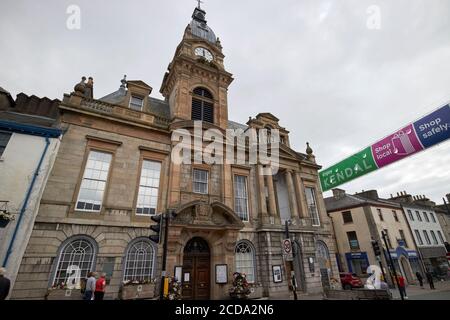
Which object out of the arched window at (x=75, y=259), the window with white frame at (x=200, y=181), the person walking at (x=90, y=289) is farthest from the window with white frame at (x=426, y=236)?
the arched window at (x=75, y=259)

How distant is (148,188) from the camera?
12.5 m

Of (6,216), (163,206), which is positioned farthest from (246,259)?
(6,216)

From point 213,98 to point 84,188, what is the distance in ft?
36.6

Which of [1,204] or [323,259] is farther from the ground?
[1,204]

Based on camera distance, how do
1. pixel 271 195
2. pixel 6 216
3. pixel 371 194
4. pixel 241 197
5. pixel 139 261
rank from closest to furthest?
1. pixel 6 216
2. pixel 139 261
3. pixel 241 197
4. pixel 271 195
5. pixel 371 194

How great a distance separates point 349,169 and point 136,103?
13448 millimetres

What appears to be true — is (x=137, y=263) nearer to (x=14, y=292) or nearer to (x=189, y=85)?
(x=14, y=292)

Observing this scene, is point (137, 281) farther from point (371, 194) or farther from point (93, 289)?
point (371, 194)

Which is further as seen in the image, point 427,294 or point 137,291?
point 427,294

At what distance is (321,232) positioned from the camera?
17656 mm

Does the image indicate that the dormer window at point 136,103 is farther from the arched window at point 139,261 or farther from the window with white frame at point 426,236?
the window with white frame at point 426,236

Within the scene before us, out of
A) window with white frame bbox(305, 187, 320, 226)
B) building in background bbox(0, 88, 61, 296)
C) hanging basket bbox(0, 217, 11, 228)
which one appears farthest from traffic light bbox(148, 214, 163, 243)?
window with white frame bbox(305, 187, 320, 226)
